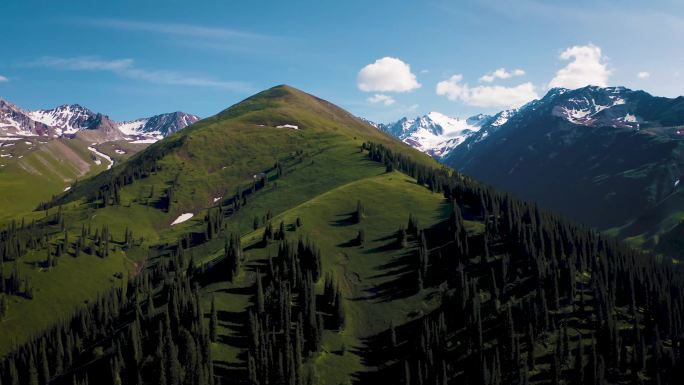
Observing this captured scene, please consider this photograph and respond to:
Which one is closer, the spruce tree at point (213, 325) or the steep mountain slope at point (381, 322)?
the steep mountain slope at point (381, 322)

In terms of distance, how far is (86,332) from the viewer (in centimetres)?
16925

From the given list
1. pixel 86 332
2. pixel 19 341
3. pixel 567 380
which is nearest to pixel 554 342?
pixel 567 380

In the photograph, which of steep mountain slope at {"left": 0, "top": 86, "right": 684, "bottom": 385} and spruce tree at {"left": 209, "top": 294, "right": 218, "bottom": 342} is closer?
steep mountain slope at {"left": 0, "top": 86, "right": 684, "bottom": 385}

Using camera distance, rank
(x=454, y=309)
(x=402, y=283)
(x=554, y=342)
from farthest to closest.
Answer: (x=402, y=283) < (x=454, y=309) < (x=554, y=342)

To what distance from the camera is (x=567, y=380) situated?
131 m

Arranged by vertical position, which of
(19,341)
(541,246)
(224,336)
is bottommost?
(19,341)

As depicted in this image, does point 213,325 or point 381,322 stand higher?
point 213,325

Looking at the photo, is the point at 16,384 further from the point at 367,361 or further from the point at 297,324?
the point at 367,361

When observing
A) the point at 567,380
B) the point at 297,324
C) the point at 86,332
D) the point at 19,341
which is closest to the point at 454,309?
the point at 567,380

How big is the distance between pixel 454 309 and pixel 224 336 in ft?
236

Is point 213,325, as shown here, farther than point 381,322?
No

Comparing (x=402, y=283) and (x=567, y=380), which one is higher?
(x=402, y=283)

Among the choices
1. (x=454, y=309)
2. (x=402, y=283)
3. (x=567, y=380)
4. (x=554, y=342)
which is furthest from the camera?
(x=402, y=283)

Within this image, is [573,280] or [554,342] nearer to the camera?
[554,342]
